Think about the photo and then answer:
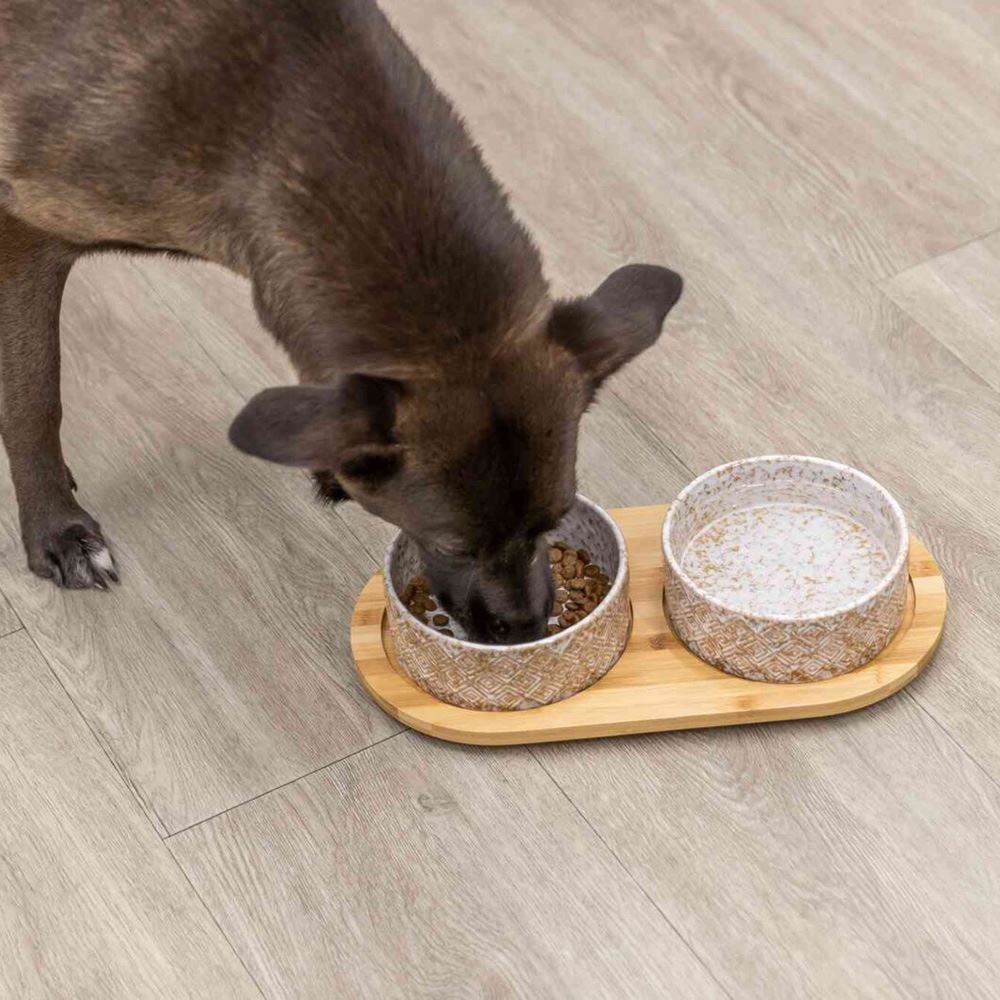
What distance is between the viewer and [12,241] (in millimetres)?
2861

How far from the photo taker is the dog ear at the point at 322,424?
2215 millimetres

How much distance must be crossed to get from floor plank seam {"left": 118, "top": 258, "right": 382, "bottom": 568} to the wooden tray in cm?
32

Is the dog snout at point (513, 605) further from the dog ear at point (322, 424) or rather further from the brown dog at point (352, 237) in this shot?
the dog ear at point (322, 424)

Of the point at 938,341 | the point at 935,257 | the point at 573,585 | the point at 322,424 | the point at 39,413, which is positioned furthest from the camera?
the point at 935,257

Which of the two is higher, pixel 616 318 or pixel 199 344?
pixel 616 318

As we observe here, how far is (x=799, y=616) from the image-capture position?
108 inches

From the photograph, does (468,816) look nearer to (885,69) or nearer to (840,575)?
(840,575)

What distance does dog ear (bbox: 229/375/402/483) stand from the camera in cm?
221

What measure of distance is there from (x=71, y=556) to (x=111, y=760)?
1.42 ft

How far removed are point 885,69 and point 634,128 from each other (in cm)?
63

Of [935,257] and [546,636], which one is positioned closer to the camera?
[546,636]

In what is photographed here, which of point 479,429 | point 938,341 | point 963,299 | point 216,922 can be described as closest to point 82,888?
point 216,922

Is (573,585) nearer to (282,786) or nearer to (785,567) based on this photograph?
(785,567)

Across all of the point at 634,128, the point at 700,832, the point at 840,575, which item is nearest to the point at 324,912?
the point at 700,832
